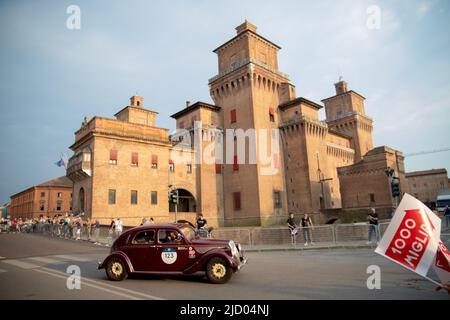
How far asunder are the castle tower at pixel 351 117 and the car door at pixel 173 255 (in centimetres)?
5380

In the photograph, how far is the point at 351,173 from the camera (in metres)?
45.1

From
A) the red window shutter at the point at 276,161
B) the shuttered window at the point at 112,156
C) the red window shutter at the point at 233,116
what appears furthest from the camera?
the red window shutter at the point at 233,116

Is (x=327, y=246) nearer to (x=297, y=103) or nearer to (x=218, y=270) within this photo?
(x=218, y=270)

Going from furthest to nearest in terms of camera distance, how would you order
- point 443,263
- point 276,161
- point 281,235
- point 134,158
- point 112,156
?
point 276,161
point 134,158
point 112,156
point 281,235
point 443,263

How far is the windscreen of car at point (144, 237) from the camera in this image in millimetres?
8230

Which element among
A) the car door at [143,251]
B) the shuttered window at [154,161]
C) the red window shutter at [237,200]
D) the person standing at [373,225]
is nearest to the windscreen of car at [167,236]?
the car door at [143,251]

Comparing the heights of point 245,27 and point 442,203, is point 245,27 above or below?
above

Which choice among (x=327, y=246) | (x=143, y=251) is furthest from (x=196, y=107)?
(x=143, y=251)

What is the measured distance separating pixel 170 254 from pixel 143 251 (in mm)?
798

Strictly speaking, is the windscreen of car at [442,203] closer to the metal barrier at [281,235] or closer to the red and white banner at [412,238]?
the metal barrier at [281,235]

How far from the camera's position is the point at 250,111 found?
37.1 meters

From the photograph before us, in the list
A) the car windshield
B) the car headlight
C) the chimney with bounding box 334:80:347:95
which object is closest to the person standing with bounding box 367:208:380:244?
the car headlight

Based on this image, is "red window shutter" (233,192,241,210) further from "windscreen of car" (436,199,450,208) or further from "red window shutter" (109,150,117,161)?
"windscreen of car" (436,199,450,208)

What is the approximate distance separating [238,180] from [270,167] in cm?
445
